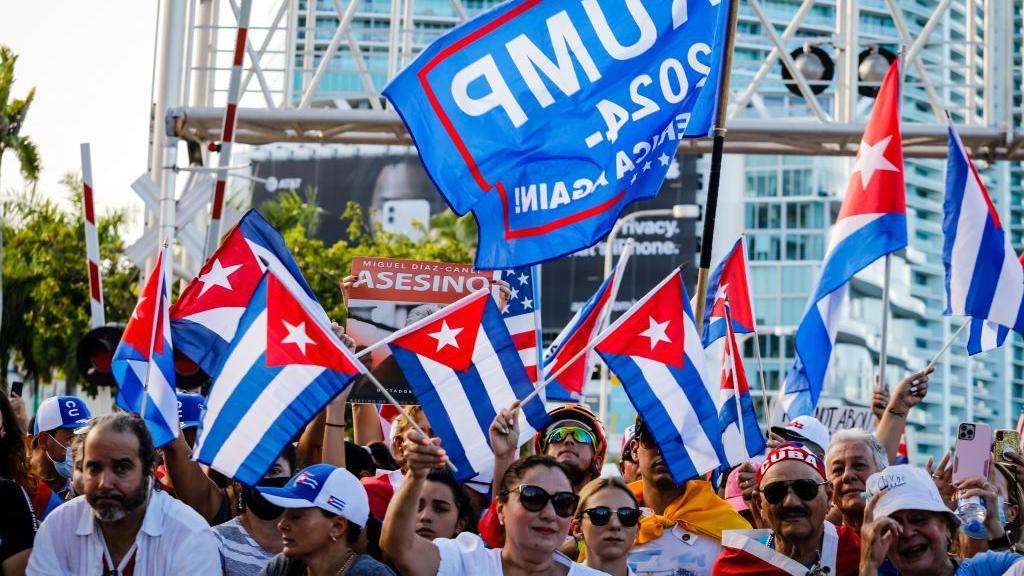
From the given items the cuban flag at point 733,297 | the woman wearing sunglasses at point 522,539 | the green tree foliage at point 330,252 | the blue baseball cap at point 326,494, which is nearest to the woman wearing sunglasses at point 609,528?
the woman wearing sunglasses at point 522,539

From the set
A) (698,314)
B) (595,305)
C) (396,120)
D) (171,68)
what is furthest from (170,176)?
(698,314)

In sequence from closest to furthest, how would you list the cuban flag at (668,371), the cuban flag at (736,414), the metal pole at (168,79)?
the cuban flag at (668,371)
the cuban flag at (736,414)
the metal pole at (168,79)

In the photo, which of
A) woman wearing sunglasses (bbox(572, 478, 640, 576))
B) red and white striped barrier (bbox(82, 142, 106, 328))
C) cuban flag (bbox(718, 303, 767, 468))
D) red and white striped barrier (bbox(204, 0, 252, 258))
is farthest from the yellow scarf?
red and white striped barrier (bbox(204, 0, 252, 258))

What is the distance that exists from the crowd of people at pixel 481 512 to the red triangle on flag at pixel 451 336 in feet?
1.76

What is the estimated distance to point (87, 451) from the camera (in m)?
5.66

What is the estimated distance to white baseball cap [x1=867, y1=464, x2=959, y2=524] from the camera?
578 cm

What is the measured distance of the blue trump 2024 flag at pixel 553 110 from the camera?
739 cm

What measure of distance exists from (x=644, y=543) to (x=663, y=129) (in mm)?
2121

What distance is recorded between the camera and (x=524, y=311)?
946cm

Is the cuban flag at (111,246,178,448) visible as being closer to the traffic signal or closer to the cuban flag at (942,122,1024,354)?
the traffic signal

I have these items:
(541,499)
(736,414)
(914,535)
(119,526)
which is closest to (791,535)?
(914,535)

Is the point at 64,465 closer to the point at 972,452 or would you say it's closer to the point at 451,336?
the point at 451,336

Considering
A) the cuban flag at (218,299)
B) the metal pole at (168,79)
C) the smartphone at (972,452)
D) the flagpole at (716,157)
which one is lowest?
the smartphone at (972,452)

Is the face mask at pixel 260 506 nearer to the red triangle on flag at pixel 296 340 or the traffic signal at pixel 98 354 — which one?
the red triangle on flag at pixel 296 340
